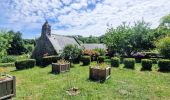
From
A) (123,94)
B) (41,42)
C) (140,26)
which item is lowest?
(123,94)

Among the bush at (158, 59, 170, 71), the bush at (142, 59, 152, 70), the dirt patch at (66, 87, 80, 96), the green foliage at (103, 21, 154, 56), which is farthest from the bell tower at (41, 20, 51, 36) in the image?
the dirt patch at (66, 87, 80, 96)

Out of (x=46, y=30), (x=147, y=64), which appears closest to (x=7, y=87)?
(x=147, y=64)

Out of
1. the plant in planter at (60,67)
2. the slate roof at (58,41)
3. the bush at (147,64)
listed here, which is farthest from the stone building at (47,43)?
the bush at (147,64)

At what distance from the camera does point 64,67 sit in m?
18.5

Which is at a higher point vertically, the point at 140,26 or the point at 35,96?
the point at 140,26

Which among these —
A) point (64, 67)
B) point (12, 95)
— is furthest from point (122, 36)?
point (12, 95)

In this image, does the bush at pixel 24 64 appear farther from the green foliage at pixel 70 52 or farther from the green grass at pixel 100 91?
the green grass at pixel 100 91

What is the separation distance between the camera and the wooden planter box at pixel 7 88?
30.4 feet

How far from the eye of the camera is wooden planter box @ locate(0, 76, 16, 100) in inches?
365

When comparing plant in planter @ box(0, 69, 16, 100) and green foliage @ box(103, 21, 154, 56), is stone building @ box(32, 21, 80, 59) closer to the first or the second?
green foliage @ box(103, 21, 154, 56)

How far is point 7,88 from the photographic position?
960 cm

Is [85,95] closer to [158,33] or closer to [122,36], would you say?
[122,36]

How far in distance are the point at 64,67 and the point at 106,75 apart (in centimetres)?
556

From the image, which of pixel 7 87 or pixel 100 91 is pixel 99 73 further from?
pixel 7 87
